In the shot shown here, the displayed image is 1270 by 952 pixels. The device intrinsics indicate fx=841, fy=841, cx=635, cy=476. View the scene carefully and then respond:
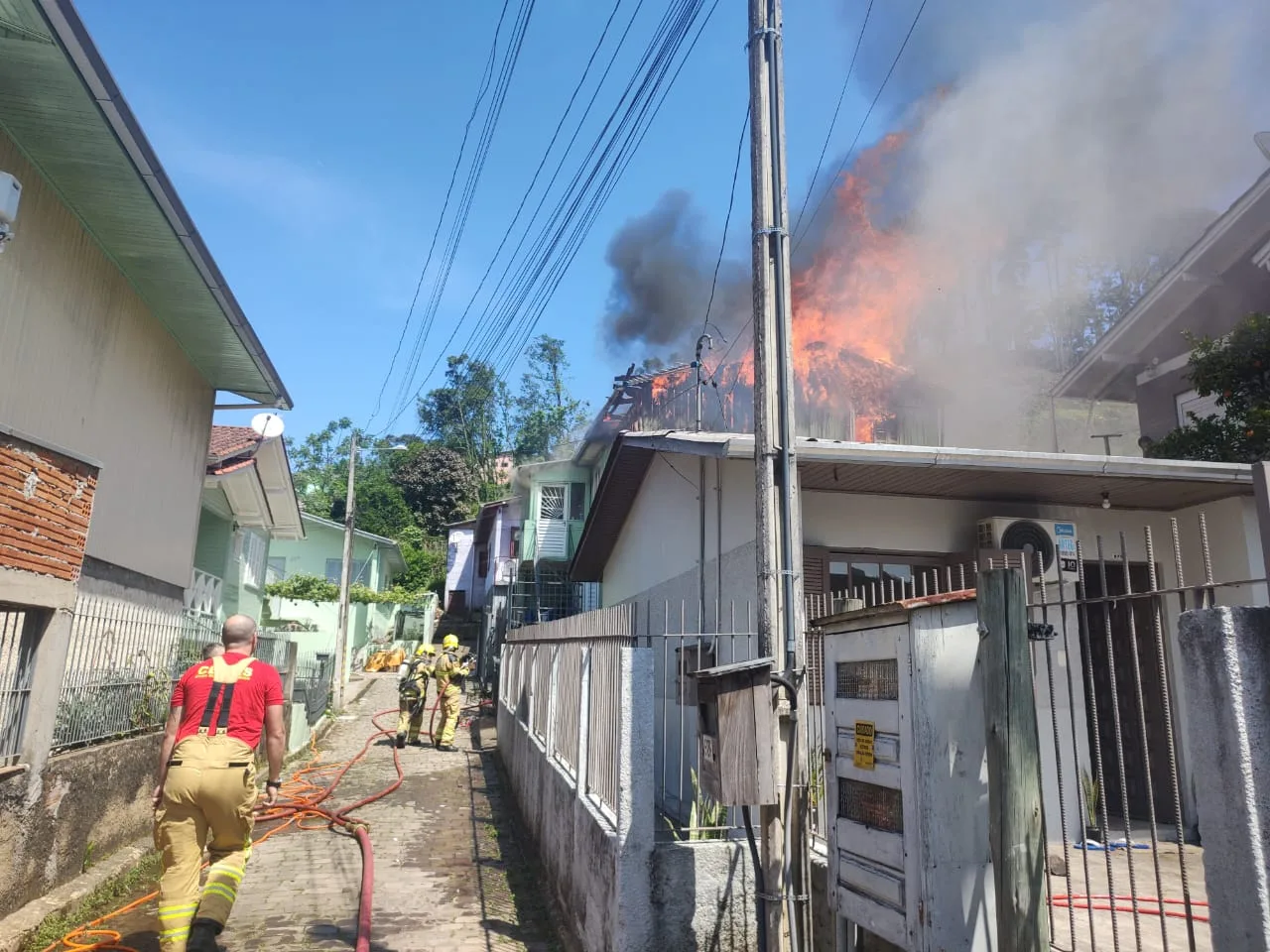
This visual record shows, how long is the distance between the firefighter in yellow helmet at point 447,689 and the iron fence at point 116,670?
17.3 feet

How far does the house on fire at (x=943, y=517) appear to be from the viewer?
7.18 meters

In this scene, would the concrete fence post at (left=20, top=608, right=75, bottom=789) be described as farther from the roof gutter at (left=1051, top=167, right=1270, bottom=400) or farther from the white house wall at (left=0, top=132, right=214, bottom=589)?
the roof gutter at (left=1051, top=167, right=1270, bottom=400)

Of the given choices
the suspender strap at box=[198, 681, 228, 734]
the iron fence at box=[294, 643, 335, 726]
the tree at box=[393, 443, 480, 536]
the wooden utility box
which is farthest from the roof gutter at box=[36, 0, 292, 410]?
the tree at box=[393, 443, 480, 536]

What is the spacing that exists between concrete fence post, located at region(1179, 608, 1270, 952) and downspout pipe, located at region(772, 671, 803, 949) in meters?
1.96

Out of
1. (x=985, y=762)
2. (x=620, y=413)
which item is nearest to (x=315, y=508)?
(x=620, y=413)

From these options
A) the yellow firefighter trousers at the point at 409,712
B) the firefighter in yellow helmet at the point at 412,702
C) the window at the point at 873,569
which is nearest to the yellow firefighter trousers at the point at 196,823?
the window at the point at 873,569

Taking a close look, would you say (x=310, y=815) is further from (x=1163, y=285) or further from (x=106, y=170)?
(x=1163, y=285)

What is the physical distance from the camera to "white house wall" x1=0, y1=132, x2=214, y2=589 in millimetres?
7211

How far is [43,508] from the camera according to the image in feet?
19.9

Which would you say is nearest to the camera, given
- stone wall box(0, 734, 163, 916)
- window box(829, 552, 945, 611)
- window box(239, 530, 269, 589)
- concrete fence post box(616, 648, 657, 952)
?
concrete fence post box(616, 648, 657, 952)

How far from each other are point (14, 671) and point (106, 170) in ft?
14.1

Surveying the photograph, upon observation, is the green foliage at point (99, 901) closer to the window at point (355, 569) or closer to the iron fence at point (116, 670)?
the iron fence at point (116, 670)

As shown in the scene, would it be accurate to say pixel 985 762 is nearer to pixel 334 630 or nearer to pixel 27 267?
pixel 27 267

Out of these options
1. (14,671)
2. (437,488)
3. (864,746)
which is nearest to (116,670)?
(14,671)
